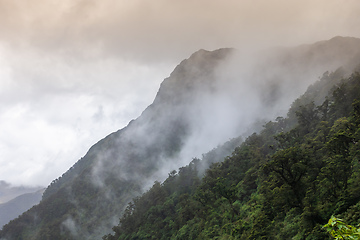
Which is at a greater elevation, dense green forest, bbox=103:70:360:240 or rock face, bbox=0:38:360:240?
rock face, bbox=0:38:360:240

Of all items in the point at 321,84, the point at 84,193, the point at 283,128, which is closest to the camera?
the point at 283,128

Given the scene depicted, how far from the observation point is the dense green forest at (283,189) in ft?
76.7

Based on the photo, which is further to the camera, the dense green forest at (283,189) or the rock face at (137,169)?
the rock face at (137,169)

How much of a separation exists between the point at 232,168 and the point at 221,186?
1744 centimetres

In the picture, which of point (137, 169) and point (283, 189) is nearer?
point (283, 189)

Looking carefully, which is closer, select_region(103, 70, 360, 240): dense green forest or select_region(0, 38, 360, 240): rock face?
select_region(103, 70, 360, 240): dense green forest

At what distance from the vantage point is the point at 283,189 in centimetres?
2642

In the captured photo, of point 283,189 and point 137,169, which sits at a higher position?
point 137,169

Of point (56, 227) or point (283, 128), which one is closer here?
point (283, 128)

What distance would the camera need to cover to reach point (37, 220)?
153 m

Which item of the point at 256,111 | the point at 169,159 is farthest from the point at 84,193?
the point at 256,111

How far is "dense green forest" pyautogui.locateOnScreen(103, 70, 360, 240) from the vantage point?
2339 centimetres

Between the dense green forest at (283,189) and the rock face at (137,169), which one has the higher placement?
the rock face at (137,169)

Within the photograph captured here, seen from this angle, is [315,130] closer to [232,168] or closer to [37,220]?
[232,168]
